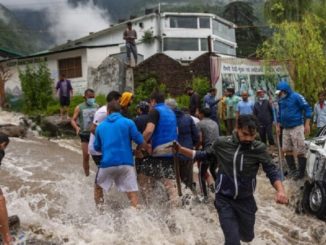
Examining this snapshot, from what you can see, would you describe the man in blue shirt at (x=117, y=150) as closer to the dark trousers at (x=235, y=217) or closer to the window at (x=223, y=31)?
the dark trousers at (x=235, y=217)

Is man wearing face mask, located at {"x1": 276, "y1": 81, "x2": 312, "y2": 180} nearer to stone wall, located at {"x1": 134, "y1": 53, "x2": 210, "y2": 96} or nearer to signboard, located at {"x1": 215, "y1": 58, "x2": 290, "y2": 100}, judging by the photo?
signboard, located at {"x1": 215, "y1": 58, "x2": 290, "y2": 100}

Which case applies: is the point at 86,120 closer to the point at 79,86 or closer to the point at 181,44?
the point at 79,86

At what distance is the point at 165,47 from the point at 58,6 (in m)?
128

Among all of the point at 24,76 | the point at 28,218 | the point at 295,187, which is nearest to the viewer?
the point at 28,218

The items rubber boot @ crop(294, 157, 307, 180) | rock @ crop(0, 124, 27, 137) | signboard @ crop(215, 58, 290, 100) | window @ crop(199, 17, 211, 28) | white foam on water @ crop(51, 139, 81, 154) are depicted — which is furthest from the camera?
window @ crop(199, 17, 211, 28)

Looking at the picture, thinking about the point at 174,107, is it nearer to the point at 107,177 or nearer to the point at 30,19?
the point at 107,177

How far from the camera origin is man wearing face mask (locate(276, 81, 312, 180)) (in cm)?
1074

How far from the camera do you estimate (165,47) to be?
144 feet

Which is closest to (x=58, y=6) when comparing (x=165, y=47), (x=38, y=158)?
(x=165, y=47)

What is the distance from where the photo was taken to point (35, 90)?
79.8 ft

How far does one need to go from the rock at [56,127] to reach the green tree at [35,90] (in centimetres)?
390

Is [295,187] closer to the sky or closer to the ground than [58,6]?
closer to the ground

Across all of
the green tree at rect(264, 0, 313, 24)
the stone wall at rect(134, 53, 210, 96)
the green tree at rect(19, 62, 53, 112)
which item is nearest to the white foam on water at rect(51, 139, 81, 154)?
the stone wall at rect(134, 53, 210, 96)

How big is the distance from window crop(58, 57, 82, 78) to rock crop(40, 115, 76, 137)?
859cm
